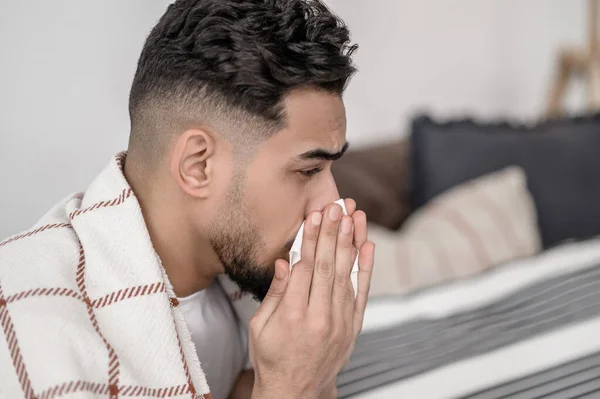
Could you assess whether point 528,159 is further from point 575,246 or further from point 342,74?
point 342,74

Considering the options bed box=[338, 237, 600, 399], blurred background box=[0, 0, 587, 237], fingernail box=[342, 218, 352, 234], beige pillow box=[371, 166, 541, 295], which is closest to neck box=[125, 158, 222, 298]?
fingernail box=[342, 218, 352, 234]

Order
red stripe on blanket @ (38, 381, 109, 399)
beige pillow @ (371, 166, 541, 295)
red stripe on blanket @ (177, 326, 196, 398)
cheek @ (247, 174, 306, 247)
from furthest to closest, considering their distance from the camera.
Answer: beige pillow @ (371, 166, 541, 295)
cheek @ (247, 174, 306, 247)
red stripe on blanket @ (177, 326, 196, 398)
red stripe on blanket @ (38, 381, 109, 399)

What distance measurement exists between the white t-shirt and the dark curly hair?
1.10 ft

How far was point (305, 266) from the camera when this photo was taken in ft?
3.46

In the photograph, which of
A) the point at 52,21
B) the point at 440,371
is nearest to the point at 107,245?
the point at 440,371

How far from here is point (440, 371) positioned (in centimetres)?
120

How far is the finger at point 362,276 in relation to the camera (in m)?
1.13

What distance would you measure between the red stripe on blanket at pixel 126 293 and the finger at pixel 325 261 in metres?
0.24

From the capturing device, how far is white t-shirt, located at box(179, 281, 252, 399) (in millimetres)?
1225

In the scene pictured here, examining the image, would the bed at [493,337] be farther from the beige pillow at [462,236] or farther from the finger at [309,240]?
the finger at [309,240]

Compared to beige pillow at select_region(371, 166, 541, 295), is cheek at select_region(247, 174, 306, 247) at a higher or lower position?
higher

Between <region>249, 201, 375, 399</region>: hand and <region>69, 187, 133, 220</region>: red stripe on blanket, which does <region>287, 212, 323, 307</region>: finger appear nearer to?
<region>249, 201, 375, 399</region>: hand

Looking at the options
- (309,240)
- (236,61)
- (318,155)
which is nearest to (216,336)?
(309,240)

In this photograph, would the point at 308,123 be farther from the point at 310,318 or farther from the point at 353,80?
the point at 353,80
